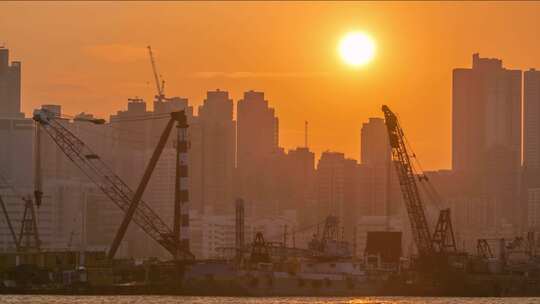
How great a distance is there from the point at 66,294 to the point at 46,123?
1919cm

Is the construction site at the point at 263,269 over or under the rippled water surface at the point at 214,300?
over

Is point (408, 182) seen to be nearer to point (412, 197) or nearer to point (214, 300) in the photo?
point (412, 197)

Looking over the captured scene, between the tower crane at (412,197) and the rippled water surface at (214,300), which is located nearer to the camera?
the rippled water surface at (214,300)

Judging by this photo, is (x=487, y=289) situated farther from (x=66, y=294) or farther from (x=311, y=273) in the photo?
(x=66, y=294)

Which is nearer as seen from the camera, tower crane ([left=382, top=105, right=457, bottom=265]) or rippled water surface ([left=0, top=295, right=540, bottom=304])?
rippled water surface ([left=0, top=295, right=540, bottom=304])

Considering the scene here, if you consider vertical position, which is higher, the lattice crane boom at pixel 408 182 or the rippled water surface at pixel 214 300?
the lattice crane boom at pixel 408 182

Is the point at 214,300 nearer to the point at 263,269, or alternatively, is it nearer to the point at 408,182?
the point at 263,269

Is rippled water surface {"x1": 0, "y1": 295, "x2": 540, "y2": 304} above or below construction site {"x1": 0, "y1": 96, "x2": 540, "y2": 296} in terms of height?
below

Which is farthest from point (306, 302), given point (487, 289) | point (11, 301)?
point (487, 289)

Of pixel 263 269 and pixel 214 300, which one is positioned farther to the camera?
pixel 263 269

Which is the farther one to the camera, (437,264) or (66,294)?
(437,264)

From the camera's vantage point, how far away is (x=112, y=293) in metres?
169

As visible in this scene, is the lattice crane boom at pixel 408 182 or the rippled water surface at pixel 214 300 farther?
the lattice crane boom at pixel 408 182

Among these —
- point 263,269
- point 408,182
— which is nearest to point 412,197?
point 408,182
